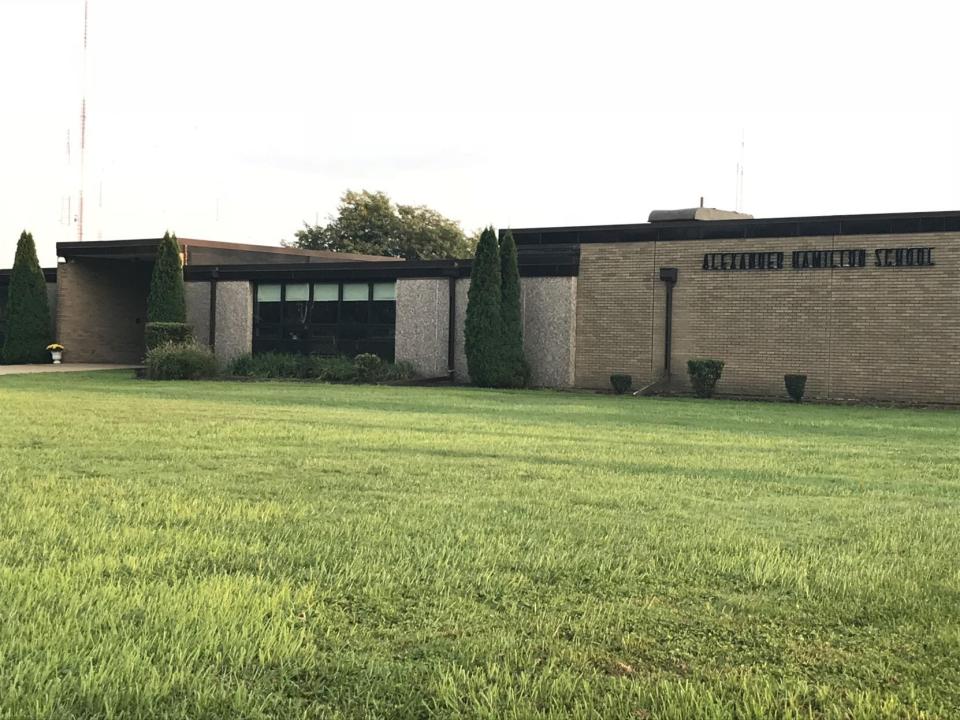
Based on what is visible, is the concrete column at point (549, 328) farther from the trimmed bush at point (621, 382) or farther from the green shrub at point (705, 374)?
the green shrub at point (705, 374)

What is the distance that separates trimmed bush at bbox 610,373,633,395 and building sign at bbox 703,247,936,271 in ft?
11.1

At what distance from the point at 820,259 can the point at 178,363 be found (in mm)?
16817

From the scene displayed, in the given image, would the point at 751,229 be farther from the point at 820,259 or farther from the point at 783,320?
the point at 783,320

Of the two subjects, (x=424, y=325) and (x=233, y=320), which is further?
(x=233, y=320)

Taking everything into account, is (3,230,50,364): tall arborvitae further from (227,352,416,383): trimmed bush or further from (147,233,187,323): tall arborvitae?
(227,352,416,383): trimmed bush

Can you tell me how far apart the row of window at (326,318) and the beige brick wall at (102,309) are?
8390mm

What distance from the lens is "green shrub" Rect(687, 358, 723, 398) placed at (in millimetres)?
23578

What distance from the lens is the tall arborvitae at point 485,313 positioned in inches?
1015

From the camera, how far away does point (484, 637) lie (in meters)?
3.86

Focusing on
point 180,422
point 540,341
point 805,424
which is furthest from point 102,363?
point 805,424

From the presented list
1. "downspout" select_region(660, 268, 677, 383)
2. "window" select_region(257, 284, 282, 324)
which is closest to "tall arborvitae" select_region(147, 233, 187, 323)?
"window" select_region(257, 284, 282, 324)

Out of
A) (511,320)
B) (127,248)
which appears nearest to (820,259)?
(511,320)

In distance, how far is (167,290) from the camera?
3052 cm

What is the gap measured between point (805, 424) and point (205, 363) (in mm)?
17714
